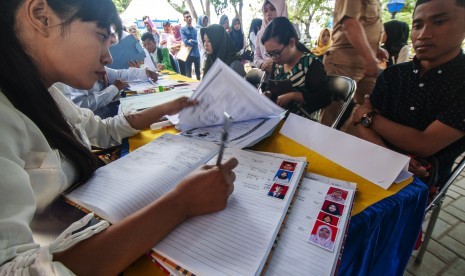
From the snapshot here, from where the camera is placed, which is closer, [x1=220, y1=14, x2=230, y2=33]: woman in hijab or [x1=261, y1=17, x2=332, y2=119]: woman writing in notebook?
[x1=261, y1=17, x2=332, y2=119]: woman writing in notebook

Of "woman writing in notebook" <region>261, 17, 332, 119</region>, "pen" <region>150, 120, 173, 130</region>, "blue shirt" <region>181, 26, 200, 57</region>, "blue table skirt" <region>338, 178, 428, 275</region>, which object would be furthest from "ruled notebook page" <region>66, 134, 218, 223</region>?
"blue shirt" <region>181, 26, 200, 57</region>

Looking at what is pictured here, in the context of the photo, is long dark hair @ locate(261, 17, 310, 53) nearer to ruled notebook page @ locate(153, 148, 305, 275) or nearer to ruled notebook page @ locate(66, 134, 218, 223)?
ruled notebook page @ locate(66, 134, 218, 223)

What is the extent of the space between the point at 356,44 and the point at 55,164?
1.71 m

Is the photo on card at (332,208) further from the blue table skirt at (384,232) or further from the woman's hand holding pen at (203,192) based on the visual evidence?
the woman's hand holding pen at (203,192)

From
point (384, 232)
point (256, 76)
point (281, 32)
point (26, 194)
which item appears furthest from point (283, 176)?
point (256, 76)

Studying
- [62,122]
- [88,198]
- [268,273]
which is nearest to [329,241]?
[268,273]

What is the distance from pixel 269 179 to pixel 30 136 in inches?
17.9

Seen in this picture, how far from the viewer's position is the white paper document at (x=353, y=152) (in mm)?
568

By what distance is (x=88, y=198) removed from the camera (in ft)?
1.51

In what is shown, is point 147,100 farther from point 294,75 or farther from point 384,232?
point 384,232

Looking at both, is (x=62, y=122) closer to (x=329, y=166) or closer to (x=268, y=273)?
(x=268, y=273)

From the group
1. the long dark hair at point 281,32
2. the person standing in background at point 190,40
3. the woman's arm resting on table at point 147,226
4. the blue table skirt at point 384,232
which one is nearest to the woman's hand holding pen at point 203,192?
the woman's arm resting on table at point 147,226

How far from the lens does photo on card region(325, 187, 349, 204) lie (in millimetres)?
457

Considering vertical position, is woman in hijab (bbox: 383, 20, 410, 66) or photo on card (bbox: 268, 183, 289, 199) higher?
woman in hijab (bbox: 383, 20, 410, 66)
